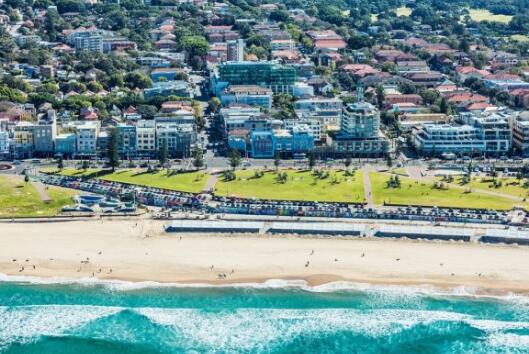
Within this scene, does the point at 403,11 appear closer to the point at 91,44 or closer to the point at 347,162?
the point at 91,44

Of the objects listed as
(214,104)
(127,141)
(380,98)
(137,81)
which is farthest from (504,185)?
(137,81)

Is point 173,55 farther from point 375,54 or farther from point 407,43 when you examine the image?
point 407,43

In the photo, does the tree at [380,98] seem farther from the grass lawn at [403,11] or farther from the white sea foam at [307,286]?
the grass lawn at [403,11]

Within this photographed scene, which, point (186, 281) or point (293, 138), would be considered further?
point (293, 138)

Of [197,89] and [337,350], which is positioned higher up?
[197,89]

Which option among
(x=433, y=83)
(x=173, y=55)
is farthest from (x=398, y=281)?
(x=173, y=55)

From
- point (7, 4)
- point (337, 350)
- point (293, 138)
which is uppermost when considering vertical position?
point (7, 4)
